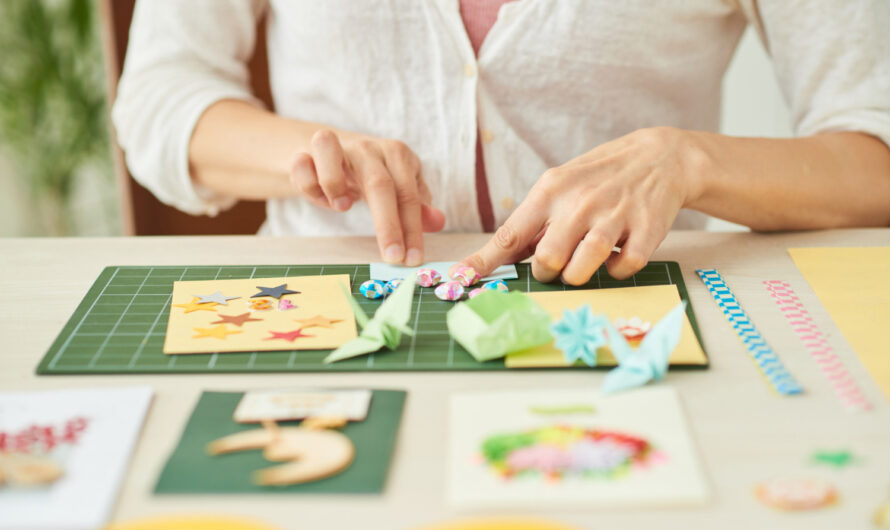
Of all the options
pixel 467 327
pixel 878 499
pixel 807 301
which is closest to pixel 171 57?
pixel 467 327

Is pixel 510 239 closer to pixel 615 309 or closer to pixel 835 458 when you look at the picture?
pixel 615 309

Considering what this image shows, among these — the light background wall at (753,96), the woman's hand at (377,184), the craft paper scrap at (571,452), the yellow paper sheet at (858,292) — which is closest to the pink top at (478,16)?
the woman's hand at (377,184)

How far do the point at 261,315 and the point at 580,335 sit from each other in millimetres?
251

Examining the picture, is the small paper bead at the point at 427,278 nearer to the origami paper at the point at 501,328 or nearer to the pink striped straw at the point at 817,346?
the origami paper at the point at 501,328

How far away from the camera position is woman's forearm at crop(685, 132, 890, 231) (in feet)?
2.45

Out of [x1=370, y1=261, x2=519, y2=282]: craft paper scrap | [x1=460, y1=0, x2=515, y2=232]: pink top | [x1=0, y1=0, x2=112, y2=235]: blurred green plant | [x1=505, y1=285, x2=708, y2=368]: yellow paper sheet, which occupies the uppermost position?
[x1=460, y1=0, x2=515, y2=232]: pink top

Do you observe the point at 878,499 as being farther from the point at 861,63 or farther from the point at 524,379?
the point at 861,63

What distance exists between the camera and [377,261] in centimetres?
74

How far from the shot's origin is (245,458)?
443 mm

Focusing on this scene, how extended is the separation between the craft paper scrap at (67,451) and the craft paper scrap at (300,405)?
0.07 meters

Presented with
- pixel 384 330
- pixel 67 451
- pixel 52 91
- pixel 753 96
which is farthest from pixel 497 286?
pixel 52 91

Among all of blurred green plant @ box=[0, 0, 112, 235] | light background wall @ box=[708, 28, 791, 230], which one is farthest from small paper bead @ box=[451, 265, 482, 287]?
blurred green plant @ box=[0, 0, 112, 235]

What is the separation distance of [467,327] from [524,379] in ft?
0.20

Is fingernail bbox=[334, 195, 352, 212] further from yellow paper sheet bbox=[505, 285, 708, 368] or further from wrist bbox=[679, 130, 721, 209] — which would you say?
wrist bbox=[679, 130, 721, 209]
